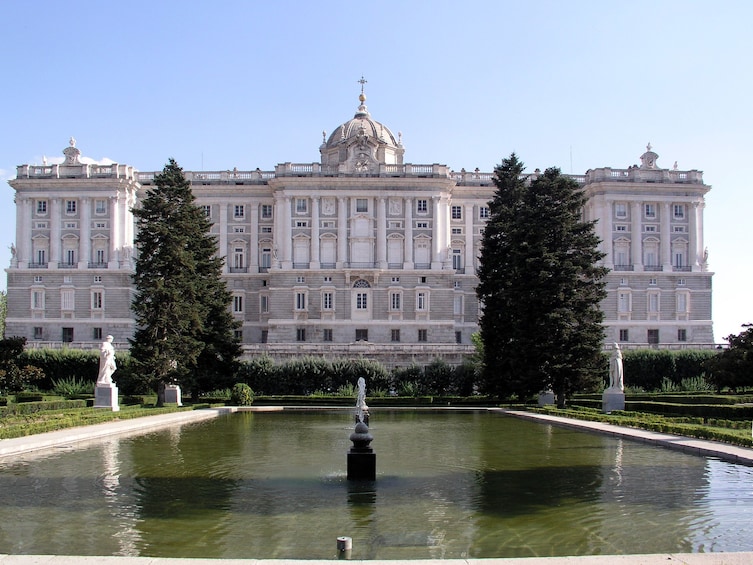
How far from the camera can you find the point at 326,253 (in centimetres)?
6975

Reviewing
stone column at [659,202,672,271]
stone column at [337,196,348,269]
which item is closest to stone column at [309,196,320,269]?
stone column at [337,196,348,269]

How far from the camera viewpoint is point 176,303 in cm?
4097

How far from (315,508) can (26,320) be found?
62458 millimetres

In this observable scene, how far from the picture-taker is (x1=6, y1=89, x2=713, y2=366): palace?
68.5 metres

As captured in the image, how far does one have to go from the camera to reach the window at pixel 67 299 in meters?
68.9

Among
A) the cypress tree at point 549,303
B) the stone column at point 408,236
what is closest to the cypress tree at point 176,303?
the cypress tree at point 549,303

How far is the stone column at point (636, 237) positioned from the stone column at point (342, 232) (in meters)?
25.0

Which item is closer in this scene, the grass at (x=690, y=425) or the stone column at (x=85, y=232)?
Answer: the grass at (x=690, y=425)

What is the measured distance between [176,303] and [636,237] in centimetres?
4535

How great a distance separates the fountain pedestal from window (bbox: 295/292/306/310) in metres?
52.7

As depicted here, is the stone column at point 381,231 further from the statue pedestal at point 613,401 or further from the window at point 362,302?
the statue pedestal at point 613,401

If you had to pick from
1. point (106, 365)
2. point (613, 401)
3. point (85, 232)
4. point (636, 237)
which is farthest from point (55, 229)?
point (613, 401)

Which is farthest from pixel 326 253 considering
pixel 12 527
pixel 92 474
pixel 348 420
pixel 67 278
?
pixel 12 527

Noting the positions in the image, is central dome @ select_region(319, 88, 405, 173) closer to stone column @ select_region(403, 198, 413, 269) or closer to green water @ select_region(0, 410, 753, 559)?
stone column @ select_region(403, 198, 413, 269)
